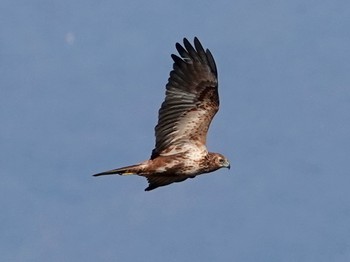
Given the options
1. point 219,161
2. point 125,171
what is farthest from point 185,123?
point 125,171

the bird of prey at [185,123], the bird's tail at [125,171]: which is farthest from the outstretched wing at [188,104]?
the bird's tail at [125,171]

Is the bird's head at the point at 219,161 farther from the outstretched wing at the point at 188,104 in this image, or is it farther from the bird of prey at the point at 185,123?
the outstretched wing at the point at 188,104

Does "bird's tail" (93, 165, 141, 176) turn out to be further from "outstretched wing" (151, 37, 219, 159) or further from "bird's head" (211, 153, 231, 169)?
"bird's head" (211, 153, 231, 169)

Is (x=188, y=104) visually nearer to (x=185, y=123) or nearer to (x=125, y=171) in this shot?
(x=185, y=123)

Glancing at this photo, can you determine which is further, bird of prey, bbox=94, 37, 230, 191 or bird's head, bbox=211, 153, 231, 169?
bird's head, bbox=211, 153, 231, 169

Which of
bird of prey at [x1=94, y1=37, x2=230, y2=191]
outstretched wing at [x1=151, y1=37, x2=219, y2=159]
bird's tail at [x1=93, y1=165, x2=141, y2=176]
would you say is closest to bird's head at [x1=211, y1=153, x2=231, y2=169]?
bird of prey at [x1=94, y1=37, x2=230, y2=191]
